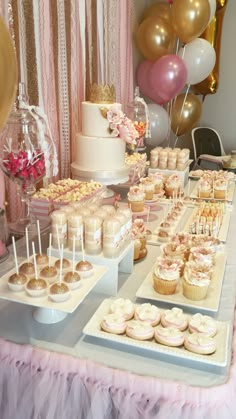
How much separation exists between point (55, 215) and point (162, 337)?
0.52m

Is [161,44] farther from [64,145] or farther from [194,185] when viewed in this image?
[64,145]

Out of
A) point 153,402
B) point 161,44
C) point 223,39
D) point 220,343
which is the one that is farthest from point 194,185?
point 223,39

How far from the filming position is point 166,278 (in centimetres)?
123

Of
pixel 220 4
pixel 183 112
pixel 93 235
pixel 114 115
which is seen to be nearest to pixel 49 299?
pixel 93 235

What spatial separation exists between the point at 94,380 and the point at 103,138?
4.23 ft

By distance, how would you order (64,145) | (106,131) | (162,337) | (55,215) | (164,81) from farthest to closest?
1. (164,81)
2. (64,145)
3. (106,131)
4. (55,215)
5. (162,337)

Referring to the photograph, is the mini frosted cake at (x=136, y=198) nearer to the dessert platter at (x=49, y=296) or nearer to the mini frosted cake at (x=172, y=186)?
the mini frosted cake at (x=172, y=186)

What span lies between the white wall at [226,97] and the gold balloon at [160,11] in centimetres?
114

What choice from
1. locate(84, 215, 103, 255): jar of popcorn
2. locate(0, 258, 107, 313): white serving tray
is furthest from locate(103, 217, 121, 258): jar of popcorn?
locate(0, 258, 107, 313): white serving tray

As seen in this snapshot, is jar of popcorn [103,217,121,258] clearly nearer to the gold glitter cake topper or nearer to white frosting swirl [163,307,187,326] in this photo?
white frosting swirl [163,307,187,326]

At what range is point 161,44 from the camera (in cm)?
338

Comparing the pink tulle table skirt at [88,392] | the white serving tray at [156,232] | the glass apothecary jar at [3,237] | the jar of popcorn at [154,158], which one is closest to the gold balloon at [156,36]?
the jar of popcorn at [154,158]

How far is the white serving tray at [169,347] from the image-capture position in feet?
3.17

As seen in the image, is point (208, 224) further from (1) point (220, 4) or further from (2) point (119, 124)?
(1) point (220, 4)
